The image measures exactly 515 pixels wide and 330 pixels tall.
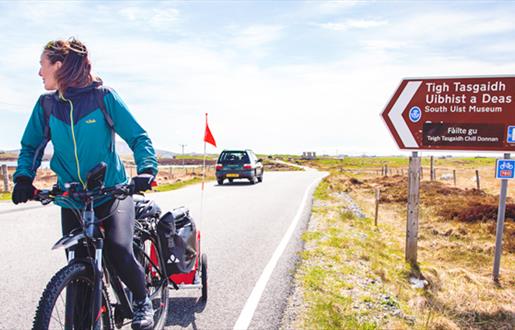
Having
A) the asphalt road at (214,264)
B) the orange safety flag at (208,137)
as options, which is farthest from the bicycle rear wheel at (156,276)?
the orange safety flag at (208,137)

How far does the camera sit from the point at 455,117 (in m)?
6.60

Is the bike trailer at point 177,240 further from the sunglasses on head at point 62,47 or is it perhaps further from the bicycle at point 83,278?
the sunglasses on head at point 62,47

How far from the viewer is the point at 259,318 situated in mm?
4066

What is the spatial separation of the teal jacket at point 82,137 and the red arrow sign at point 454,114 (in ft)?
16.3

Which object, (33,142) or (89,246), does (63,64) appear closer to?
(33,142)

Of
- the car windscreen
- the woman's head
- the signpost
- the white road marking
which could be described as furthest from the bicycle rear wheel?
the car windscreen

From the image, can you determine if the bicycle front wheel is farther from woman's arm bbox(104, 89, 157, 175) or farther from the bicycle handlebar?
woman's arm bbox(104, 89, 157, 175)

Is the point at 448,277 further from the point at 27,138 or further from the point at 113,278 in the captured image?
the point at 27,138

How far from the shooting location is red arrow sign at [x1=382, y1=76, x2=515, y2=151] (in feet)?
20.9

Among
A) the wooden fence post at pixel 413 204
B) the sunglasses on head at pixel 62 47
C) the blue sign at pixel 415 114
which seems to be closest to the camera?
the sunglasses on head at pixel 62 47

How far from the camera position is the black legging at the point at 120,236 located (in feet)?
9.04

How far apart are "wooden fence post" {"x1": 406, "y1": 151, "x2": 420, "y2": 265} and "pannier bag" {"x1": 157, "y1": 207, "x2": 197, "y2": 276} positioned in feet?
13.8

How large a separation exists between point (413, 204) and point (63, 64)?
5.80 metres

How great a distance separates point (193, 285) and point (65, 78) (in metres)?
2.45
